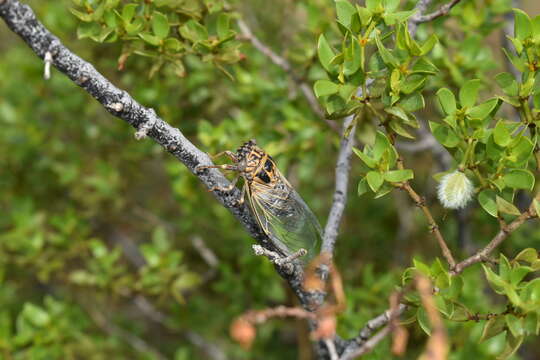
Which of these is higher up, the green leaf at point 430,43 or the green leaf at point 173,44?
the green leaf at point 173,44

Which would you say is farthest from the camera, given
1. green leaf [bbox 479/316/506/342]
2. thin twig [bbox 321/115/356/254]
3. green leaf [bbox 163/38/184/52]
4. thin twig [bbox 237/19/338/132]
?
thin twig [bbox 237/19/338/132]

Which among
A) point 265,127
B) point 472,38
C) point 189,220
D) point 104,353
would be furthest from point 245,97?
point 104,353

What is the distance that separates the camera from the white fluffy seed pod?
66.7 inches

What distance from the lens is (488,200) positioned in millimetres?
1728

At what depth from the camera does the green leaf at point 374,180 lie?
1.67 meters

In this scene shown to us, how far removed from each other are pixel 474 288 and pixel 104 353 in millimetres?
2152

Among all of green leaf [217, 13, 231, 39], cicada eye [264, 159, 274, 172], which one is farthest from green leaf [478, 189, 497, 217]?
green leaf [217, 13, 231, 39]

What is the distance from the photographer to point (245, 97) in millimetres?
3033

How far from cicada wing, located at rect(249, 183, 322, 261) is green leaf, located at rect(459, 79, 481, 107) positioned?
29.1 inches

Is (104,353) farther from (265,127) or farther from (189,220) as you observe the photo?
(265,127)

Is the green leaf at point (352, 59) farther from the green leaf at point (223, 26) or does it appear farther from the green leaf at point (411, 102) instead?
the green leaf at point (223, 26)

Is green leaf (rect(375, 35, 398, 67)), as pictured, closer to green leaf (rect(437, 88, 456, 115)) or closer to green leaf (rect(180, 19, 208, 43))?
green leaf (rect(437, 88, 456, 115))

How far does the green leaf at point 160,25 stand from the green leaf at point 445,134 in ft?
3.14

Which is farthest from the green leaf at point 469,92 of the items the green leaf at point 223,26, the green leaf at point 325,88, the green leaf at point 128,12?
the green leaf at point 128,12
